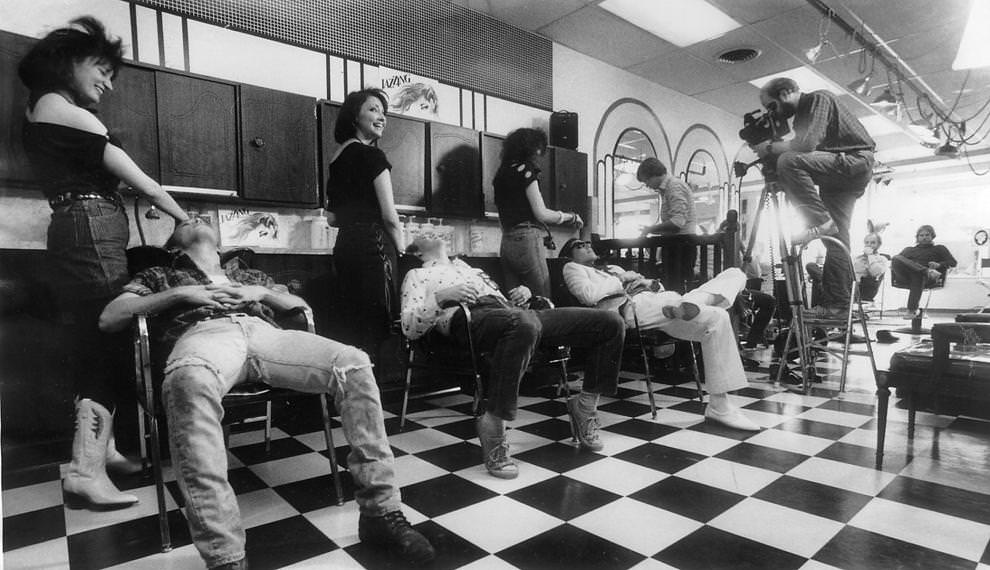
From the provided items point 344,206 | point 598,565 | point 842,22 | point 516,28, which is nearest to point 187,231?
point 344,206

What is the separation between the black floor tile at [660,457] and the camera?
2057 millimetres

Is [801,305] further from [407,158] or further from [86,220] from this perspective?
[86,220]

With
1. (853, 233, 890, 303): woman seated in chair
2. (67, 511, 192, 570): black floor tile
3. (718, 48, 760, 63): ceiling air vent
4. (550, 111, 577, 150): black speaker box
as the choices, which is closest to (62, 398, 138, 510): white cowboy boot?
(67, 511, 192, 570): black floor tile

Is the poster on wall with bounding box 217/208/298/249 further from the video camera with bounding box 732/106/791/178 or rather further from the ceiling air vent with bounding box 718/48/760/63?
the ceiling air vent with bounding box 718/48/760/63

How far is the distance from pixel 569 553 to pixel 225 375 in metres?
1.11

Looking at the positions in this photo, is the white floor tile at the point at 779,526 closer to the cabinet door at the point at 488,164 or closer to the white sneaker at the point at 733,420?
the white sneaker at the point at 733,420

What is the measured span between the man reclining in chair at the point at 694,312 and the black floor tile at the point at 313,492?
148 cm

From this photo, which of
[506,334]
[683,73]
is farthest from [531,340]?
[683,73]

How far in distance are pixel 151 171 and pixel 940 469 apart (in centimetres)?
371

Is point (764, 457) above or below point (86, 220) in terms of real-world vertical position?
below

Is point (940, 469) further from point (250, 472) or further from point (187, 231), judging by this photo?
point (187, 231)

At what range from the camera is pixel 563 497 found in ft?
5.81

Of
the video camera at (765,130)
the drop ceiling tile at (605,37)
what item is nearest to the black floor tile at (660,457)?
the video camera at (765,130)

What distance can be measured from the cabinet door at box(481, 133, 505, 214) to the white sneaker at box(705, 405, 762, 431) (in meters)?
2.22
